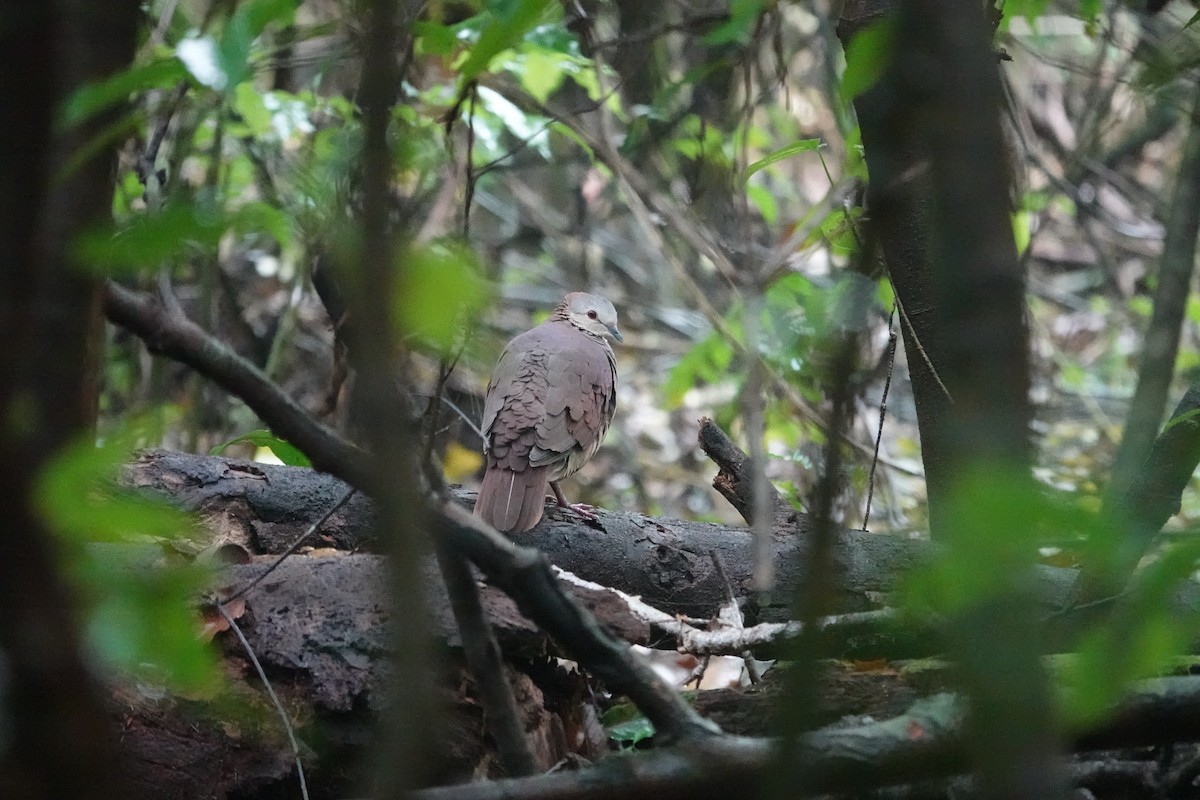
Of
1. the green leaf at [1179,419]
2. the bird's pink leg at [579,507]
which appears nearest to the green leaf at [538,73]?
the bird's pink leg at [579,507]

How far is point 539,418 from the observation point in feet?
12.0

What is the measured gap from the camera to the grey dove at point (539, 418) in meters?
3.35

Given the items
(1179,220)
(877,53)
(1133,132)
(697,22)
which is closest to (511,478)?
(697,22)

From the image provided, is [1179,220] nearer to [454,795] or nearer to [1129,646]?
[1129,646]

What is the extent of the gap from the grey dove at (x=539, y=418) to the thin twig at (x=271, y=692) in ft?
3.17

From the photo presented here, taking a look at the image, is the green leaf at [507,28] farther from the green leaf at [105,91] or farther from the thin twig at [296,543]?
the thin twig at [296,543]

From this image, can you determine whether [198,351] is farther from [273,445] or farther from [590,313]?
[590,313]

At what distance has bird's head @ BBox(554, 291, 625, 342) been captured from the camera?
4.85 metres

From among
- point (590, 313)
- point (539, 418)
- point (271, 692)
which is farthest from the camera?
point (590, 313)

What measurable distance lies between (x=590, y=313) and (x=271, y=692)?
2836mm

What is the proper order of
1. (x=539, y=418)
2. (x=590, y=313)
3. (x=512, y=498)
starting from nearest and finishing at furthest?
(x=512, y=498), (x=539, y=418), (x=590, y=313)

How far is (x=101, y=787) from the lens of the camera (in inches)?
37.5

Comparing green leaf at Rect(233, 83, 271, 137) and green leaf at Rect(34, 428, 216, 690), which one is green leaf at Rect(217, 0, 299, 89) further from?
green leaf at Rect(233, 83, 271, 137)

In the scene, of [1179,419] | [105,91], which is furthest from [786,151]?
[105,91]
